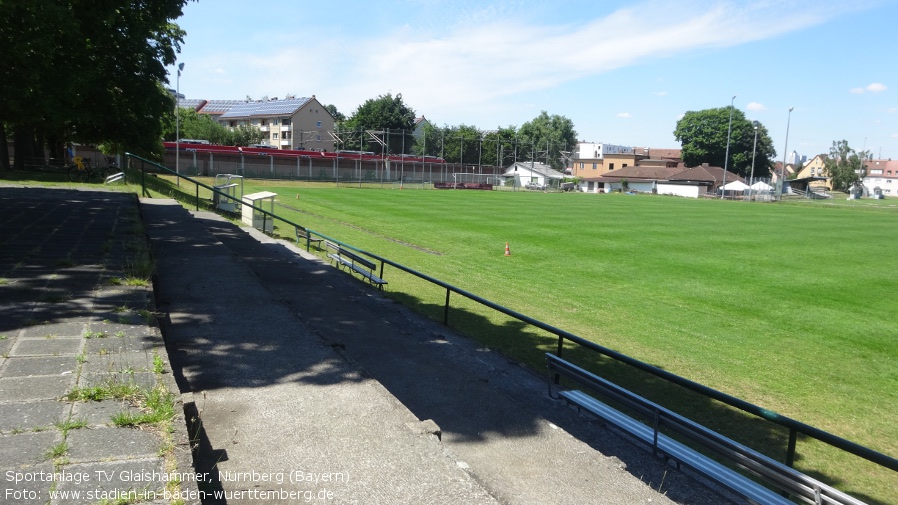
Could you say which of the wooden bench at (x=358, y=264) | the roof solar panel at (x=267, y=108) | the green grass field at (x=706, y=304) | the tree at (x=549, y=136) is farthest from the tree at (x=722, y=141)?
the wooden bench at (x=358, y=264)

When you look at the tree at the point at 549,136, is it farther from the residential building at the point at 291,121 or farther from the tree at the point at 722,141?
the residential building at the point at 291,121

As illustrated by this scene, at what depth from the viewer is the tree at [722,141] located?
11456 cm

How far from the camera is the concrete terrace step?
378 cm

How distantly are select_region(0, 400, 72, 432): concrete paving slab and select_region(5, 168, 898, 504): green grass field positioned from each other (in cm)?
698

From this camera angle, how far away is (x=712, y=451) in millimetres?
5254

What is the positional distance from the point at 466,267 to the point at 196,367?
14.6 m

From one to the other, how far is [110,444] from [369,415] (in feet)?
6.00

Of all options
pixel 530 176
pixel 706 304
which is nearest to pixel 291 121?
pixel 530 176

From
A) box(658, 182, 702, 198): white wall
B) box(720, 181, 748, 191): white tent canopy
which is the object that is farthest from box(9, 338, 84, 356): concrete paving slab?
box(658, 182, 702, 198): white wall

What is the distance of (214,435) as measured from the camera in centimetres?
427

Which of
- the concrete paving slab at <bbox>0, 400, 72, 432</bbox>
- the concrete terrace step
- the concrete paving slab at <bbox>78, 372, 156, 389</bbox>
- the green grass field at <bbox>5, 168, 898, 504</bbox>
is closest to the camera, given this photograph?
the concrete paving slab at <bbox>0, 400, 72, 432</bbox>

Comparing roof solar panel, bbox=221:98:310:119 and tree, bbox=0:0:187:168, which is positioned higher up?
roof solar panel, bbox=221:98:310:119

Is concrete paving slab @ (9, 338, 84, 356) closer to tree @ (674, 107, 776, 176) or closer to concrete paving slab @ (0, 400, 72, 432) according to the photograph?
concrete paving slab @ (0, 400, 72, 432)

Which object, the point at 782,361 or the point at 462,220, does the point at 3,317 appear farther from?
the point at 462,220
